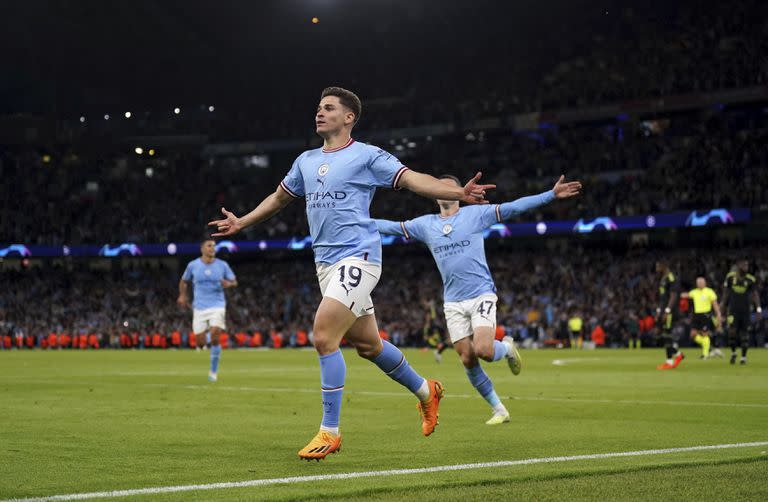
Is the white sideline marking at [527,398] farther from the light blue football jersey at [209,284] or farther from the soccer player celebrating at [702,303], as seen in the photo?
the soccer player celebrating at [702,303]

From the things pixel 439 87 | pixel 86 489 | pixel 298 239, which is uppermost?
pixel 439 87

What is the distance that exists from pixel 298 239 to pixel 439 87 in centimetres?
1379

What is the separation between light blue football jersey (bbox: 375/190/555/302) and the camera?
12.0m

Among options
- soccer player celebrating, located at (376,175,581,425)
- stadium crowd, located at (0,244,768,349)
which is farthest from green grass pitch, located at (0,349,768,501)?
stadium crowd, located at (0,244,768,349)

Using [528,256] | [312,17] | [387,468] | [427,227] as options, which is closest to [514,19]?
[312,17]

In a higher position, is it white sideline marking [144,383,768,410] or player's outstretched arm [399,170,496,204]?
player's outstretched arm [399,170,496,204]

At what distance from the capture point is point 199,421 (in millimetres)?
11219

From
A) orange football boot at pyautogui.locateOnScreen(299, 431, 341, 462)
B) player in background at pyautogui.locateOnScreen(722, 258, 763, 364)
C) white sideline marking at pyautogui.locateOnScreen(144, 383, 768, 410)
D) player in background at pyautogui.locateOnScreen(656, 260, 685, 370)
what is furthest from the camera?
player in background at pyautogui.locateOnScreen(722, 258, 763, 364)

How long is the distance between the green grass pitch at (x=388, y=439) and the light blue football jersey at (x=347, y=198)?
1565 millimetres

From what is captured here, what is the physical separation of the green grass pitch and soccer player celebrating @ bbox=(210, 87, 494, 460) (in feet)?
2.24

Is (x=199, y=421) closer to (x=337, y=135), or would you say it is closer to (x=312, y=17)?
(x=337, y=135)

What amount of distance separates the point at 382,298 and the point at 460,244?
4350 cm

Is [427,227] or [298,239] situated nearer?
[427,227]

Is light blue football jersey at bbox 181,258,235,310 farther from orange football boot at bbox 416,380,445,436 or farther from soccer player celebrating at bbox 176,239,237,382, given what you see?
orange football boot at bbox 416,380,445,436
